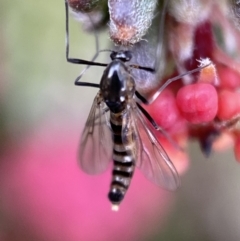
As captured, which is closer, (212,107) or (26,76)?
(212,107)

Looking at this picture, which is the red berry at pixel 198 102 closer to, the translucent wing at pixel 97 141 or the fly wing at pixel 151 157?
the fly wing at pixel 151 157

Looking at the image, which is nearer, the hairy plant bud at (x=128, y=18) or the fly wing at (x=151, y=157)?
the hairy plant bud at (x=128, y=18)

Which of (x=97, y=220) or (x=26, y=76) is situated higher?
(x=26, y=76)

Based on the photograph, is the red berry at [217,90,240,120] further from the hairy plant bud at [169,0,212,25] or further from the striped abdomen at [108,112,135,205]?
the striped abdomen at [108,112,135,205]

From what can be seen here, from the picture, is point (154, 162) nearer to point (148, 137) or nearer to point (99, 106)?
point (148, 137)

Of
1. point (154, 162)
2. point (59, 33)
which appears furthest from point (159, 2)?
point (59, 33)

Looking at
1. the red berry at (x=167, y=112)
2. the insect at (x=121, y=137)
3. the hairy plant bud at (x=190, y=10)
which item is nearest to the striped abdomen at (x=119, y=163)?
the insect at (x=121, y=137)
